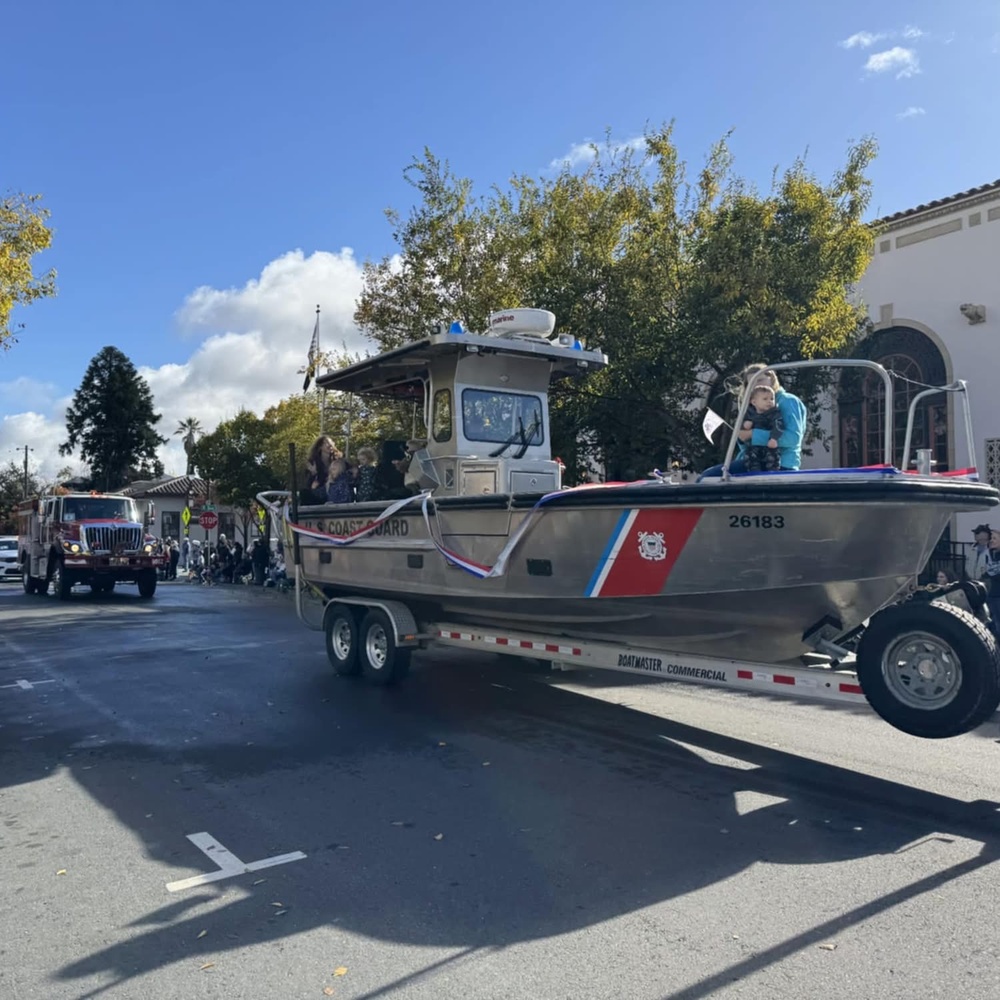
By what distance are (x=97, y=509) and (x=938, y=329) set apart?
61.2ft

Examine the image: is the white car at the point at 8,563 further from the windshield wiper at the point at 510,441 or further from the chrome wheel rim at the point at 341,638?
the windshield wiper at the point at 510,441

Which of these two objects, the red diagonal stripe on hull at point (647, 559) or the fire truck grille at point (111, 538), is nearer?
the red diagonal stripe on hull at point (647, 559)

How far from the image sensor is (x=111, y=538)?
71.5ft

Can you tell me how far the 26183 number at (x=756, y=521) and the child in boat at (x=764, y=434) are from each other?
1.39ft

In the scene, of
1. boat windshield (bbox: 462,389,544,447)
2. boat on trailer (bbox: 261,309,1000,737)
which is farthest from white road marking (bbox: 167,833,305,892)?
boat windshield (bbox: 462,389,544,447)

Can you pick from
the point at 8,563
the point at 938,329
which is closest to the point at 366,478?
the point at 938,329

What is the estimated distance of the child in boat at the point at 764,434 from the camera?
19.0ft

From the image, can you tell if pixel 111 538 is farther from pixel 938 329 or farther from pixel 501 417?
pixel 938 329

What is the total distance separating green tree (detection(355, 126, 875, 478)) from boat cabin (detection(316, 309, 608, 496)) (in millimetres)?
4020

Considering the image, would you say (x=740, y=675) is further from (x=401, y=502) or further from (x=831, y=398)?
(x=831, y=398)

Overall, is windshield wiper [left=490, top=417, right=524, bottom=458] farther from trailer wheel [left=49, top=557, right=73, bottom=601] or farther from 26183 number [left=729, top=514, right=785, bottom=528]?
trailer wheel [left=49, top=557, right=73, bottom=601]

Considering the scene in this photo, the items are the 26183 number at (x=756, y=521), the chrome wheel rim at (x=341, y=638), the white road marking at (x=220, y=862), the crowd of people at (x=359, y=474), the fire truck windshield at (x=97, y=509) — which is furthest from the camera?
the fire truck windshield at (x=97, y=509)

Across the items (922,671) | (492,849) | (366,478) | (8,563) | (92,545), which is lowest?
(492,849)

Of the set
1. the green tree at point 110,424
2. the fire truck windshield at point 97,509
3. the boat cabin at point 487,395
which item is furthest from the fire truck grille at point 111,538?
the green tree at point 110,424
